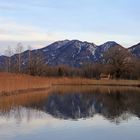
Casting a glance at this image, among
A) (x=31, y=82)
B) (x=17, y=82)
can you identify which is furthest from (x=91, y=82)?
(x=17, y=82)

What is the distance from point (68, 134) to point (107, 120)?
5.89m

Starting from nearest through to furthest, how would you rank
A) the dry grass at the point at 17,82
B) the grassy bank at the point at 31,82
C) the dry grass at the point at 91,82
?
the dry grass at the point at 17,82, the grassy bank at the point at 31,82, the dry grass at the point at 91,82

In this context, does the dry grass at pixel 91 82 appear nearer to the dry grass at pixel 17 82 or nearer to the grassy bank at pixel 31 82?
the grassy bank at pixel 31 82

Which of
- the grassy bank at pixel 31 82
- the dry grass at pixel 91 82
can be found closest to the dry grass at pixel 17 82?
the grassy bank at pixel 31 82

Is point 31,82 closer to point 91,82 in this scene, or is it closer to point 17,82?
point 17,82

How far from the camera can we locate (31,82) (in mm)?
42000

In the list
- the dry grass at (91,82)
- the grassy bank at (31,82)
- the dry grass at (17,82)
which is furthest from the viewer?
the dry grass at (91,82)

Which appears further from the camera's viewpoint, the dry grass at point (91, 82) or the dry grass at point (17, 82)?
the dry grass at point (91, 82)

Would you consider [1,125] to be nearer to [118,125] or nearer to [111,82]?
[118,125]

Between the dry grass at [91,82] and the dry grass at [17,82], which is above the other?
the dry grass at [17,82]

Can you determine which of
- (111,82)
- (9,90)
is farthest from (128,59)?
(9,90)

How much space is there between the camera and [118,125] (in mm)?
19281

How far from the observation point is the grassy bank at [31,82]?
109ft

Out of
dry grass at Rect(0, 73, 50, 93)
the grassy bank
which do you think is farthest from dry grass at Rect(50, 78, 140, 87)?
dry grass at Rect(0, 73, 50, 93)
